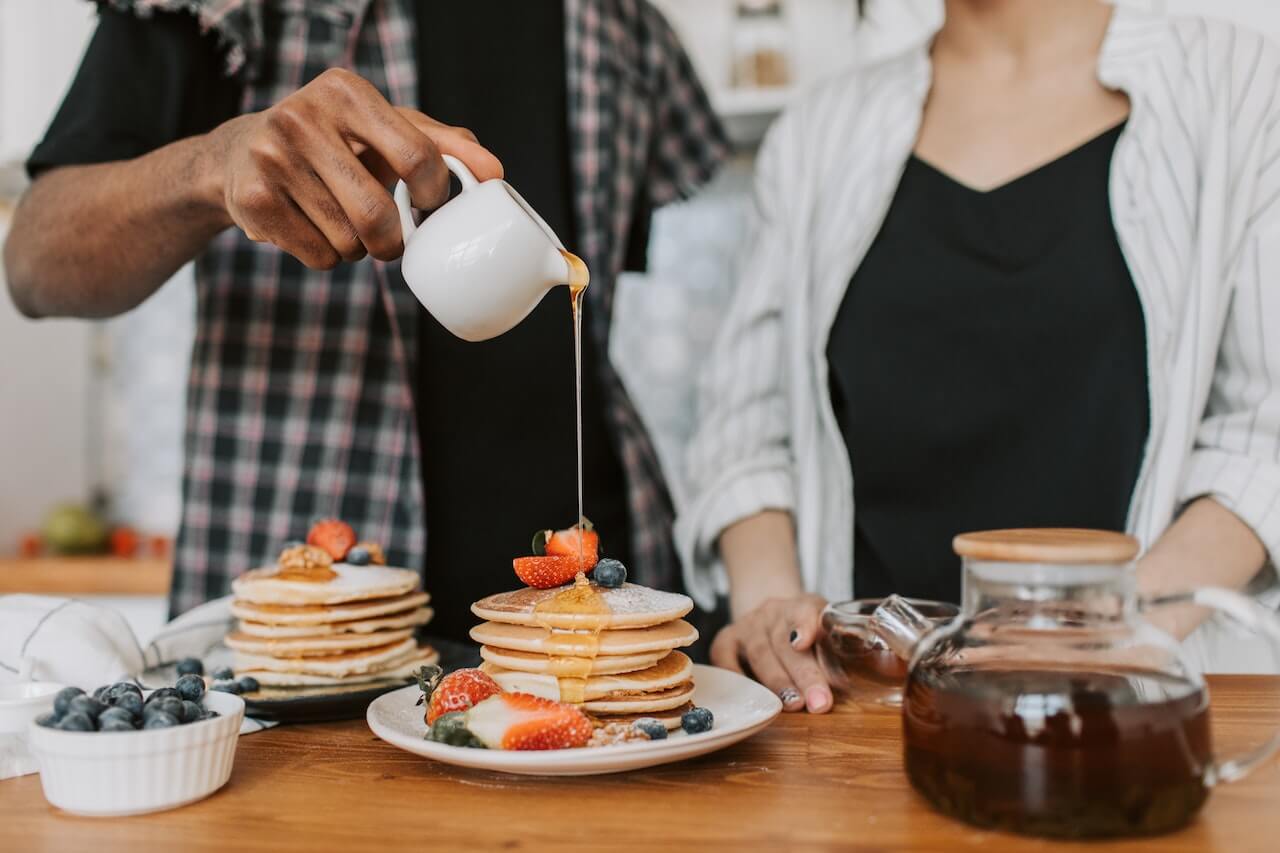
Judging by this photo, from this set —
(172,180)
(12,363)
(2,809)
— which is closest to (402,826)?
(2,809)

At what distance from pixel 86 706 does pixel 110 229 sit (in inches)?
25.4

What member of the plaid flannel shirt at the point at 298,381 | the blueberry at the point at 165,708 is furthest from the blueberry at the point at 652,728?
the plaid flannel shirt at the point at 298,381

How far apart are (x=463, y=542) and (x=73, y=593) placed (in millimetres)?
1440

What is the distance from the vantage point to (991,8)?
155 cm

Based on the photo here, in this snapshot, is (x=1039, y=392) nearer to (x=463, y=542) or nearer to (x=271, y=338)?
(x=463, y=542)

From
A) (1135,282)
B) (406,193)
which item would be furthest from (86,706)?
(1135,282)

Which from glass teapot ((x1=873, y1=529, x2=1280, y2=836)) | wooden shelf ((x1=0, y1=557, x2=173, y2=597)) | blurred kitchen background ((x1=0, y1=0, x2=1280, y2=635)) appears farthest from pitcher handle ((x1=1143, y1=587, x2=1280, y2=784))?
wooden shelf ((x1=0, y1=557, x2=173, y2=597))

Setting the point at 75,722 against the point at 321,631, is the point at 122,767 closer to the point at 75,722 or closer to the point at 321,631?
the point at 75,722

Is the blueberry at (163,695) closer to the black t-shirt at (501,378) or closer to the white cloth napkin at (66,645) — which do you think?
the white cloth napkin at (66,645)

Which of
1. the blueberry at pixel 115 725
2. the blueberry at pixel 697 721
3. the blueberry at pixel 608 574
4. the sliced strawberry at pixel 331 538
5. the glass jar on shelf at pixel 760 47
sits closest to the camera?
the blueberry at pixel 115 725

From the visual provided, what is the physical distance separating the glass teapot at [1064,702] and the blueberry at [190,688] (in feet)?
1.74

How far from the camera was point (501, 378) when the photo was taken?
1.60m

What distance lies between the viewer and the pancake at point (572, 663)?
0.89 metres

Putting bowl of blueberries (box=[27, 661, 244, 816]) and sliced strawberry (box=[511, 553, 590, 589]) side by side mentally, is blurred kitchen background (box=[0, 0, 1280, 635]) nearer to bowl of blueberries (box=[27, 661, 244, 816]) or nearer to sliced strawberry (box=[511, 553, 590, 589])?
sliced strawberry (box=[511, 553, 590, 589])
